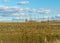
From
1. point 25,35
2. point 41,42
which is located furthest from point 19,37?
point 41,42

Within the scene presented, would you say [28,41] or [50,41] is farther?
[50,41]

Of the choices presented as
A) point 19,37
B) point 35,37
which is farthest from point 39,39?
point 19,37

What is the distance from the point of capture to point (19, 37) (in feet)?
56.1

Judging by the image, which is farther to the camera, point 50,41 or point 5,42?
point 50,41

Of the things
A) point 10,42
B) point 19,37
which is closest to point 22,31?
point 19,37

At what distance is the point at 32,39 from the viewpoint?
16766mm

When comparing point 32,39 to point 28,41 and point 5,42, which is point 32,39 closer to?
point 28,41

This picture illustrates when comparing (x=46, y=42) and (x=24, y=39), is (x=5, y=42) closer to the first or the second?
(x=24, y=39)

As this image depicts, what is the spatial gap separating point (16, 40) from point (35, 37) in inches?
58.6

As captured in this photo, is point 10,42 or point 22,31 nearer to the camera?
point 10,42

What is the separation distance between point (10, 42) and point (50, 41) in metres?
3.10

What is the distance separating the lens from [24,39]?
16.5 metres

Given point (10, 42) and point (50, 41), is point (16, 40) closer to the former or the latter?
point (10, 42)

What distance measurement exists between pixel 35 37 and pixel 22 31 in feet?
3.75
